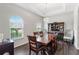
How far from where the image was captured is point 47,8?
74.0 inches

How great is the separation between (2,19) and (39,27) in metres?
0.67

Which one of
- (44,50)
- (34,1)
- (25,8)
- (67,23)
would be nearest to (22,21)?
(25,8)

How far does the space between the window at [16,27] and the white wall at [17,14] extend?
6 centimetres

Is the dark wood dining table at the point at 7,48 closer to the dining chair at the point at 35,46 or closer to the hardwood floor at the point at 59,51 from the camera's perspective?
the hardwood floor at the point at 59,51

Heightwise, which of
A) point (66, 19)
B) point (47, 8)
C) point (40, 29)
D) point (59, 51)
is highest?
point (47, 8)

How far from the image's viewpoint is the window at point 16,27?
1862 millimetres

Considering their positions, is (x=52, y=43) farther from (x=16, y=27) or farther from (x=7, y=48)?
(x=7, y=48)

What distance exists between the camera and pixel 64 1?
1825 millimetres

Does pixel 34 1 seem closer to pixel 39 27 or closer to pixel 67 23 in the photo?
pixel 39 27

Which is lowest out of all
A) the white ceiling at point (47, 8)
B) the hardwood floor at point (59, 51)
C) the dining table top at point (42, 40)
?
the hardwood floor at point (59, 51)

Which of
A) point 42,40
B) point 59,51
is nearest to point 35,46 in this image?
point 42,40

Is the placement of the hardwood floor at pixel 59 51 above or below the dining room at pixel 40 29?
below

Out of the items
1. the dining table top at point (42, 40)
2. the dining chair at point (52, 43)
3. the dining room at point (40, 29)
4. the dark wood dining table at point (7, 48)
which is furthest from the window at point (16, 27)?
the dining chair at point (52, 43)

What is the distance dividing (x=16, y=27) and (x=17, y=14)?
24 cm
